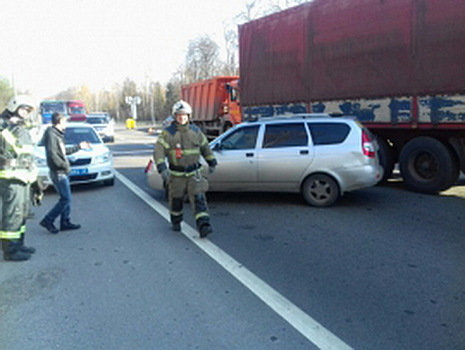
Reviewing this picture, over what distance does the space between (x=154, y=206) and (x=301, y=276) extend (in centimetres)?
398

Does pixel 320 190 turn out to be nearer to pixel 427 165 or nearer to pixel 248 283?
pixel 427 165

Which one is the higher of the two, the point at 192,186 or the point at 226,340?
the point at 192,186

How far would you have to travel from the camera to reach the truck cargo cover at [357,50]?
7.75 meters

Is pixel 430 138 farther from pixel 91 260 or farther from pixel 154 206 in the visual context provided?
pixel 91 260

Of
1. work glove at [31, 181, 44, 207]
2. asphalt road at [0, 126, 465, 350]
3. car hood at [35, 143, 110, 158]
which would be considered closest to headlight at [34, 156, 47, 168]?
car hood at [35, 143, 110, 158]

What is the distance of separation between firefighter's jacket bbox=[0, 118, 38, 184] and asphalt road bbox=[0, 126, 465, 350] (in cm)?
101

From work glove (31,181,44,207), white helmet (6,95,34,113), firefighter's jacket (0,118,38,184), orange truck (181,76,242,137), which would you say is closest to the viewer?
firefighter's jacket (0,118,38,184)

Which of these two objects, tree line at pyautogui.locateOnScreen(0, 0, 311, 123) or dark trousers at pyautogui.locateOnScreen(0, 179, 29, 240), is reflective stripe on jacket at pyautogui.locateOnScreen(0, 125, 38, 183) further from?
tree line at pyautogui.locateOnScreen(0, 0, 311, 123)

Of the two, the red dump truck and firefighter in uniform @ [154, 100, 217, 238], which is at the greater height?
the red dump truck

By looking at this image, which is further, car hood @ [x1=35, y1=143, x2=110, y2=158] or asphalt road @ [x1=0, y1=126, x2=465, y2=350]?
car hood @ [x1=35, y1=143, x2=110, y2=158]

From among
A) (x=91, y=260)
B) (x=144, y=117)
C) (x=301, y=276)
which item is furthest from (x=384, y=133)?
(x=144, y=117)

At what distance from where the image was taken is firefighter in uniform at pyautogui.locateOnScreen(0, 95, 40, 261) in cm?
498

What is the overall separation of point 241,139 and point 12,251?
4.16 meters

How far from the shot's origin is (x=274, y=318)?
11.6 ft
